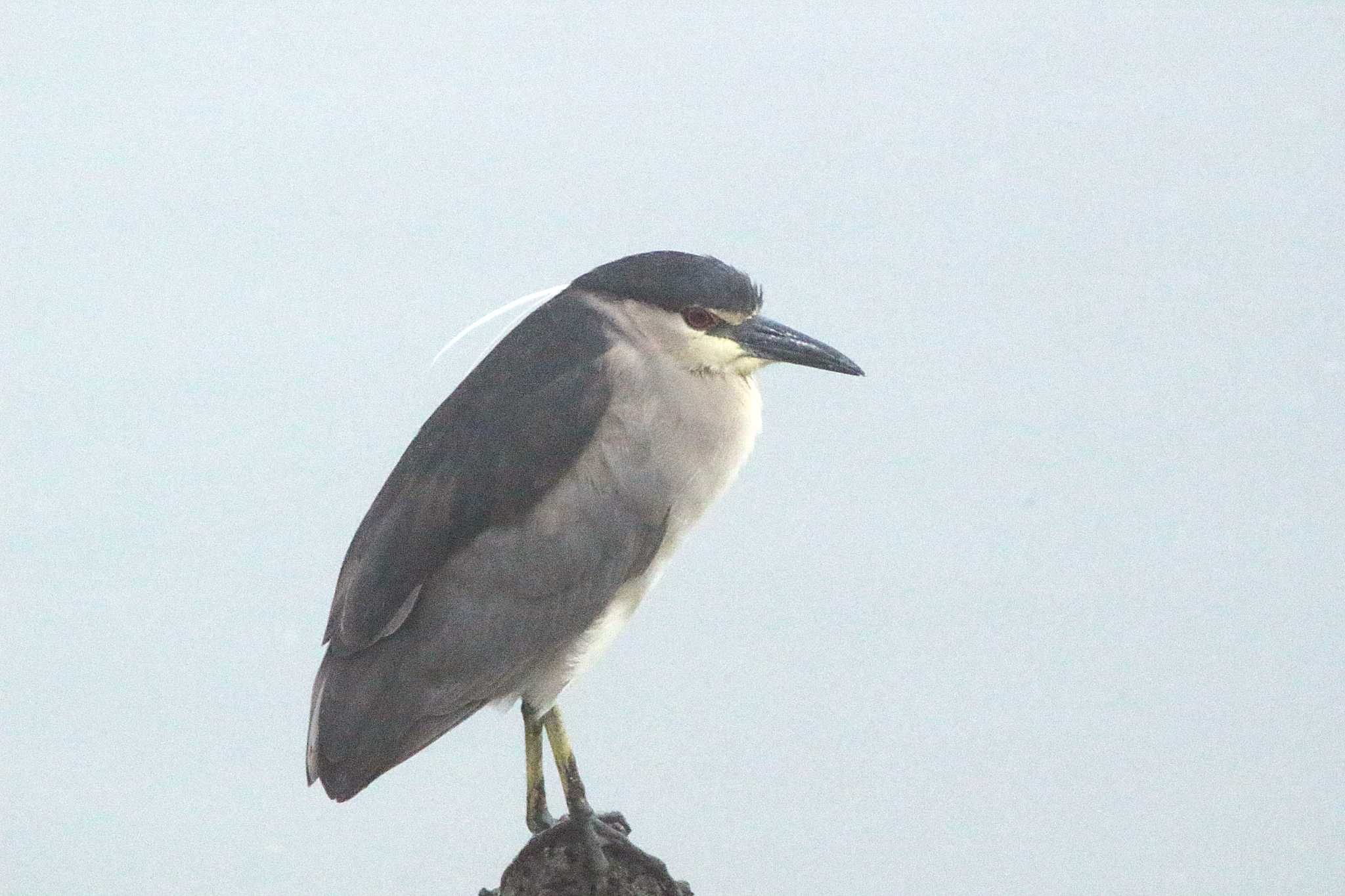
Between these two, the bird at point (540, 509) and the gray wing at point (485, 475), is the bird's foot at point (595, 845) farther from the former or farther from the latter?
the gray wing at point (485, 475)

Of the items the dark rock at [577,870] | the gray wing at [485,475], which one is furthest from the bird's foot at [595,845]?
the gray wing at [485,475]

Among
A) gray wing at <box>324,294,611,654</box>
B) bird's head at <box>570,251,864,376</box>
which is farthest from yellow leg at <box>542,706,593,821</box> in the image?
bird's head at <box>570,251,864,376</box>

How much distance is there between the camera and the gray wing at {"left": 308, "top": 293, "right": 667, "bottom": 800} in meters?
3.34

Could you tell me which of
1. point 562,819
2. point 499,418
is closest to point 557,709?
point 562,819

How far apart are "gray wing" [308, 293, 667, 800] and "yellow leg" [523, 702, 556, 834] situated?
13 cm

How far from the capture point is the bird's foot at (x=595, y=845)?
11.2 feet

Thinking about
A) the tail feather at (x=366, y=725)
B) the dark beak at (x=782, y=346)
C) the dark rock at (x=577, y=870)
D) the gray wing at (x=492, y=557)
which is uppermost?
the dark beak at (x=782, y=346)

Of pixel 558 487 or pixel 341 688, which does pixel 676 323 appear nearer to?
pixel 558 487

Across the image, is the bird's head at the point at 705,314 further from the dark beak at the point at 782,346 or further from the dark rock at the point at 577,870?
the dark rock at the point at 577,870

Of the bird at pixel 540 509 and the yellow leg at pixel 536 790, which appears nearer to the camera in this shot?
the bird at pixel 540 509

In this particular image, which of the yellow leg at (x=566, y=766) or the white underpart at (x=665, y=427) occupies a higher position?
the white underpart at (x=665, y=427)

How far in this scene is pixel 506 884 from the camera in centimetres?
345

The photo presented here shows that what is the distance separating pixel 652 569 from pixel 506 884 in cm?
44

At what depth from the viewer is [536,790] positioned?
353 centimetres
